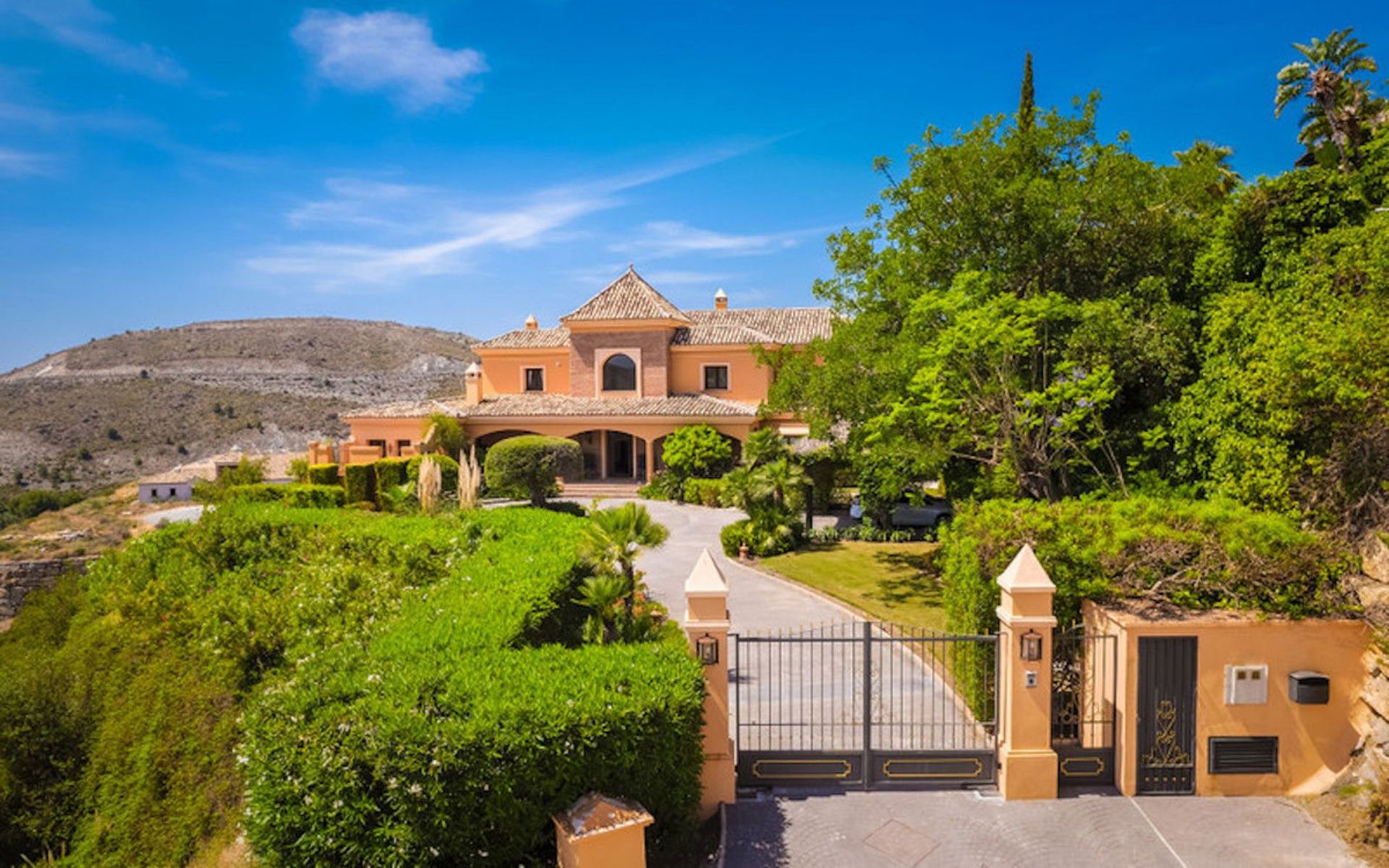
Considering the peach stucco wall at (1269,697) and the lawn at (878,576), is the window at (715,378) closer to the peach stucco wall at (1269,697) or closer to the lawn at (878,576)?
the lawn at (878,576)

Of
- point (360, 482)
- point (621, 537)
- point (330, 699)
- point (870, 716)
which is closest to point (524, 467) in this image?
point (360, 482)

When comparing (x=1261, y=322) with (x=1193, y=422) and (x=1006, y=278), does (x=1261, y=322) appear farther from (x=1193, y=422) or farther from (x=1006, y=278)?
(x=1006, y=278)

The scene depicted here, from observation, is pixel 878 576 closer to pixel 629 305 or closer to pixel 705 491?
pixel 705 491

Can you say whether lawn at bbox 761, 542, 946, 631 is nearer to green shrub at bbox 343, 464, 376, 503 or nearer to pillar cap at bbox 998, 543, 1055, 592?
pillar cap at bbox 998, 543, 1055, 592

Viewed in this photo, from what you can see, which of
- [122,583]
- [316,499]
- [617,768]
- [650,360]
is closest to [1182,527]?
[617,768]

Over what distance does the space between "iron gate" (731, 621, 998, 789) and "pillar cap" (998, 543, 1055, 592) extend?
2.38ft

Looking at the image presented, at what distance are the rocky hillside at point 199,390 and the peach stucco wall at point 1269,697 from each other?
70683 mm

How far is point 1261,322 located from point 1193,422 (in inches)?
81.7

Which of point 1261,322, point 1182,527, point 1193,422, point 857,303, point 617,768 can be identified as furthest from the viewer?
point 857,303

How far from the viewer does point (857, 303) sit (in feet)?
65.8

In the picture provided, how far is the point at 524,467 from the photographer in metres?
25.1

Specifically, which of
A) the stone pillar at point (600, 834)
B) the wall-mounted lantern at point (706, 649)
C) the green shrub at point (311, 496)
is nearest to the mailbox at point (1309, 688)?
the wall-mounted lantern at point (706, 649)

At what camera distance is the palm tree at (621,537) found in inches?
493

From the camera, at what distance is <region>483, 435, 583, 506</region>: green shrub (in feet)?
82.3
